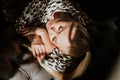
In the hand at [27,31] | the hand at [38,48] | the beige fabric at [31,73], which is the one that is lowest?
the beige fabric at [31,73]

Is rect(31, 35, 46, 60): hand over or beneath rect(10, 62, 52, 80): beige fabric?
over

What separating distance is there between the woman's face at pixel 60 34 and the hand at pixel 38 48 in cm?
4

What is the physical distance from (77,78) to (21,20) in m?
0.27

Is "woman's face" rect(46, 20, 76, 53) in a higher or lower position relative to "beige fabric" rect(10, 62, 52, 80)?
higher

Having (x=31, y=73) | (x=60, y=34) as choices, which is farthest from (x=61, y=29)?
(x=31, y=73)

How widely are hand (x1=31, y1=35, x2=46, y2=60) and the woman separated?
0.06 feet

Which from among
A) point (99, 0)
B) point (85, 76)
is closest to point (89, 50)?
point (85, 76)

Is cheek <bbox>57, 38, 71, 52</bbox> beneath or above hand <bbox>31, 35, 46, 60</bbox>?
beneath

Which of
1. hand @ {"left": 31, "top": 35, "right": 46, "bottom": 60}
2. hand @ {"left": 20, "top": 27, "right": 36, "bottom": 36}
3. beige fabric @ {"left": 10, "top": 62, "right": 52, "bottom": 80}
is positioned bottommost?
beige fabric @ {"left": 10, "top": 62, "right": 52, "bottom": 80}

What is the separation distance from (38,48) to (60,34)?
0.09 meters

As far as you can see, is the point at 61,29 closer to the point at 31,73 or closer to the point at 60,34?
the point at 60,34

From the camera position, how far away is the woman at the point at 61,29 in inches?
33.9

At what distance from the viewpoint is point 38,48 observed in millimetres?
849

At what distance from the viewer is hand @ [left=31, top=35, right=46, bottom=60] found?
2.78 ft
